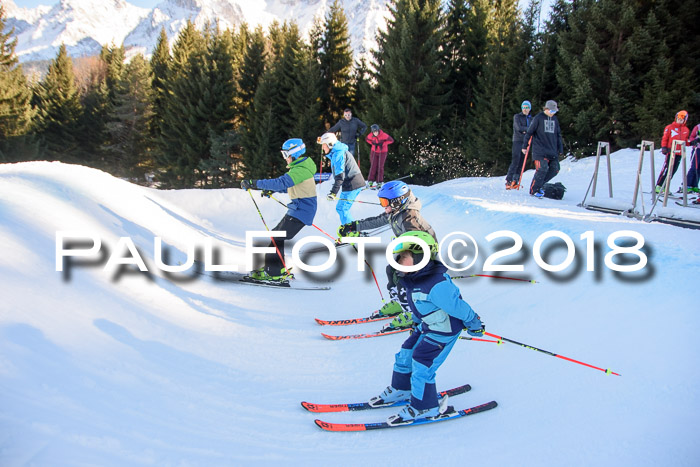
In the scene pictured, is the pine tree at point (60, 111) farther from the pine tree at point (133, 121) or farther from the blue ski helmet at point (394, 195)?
the blue ski helmet at point (394, 195)

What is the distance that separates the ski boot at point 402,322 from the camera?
5.02 metres

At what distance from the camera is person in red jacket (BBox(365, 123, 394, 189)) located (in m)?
11.9

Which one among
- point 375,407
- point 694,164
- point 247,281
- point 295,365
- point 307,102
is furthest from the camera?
point 307,102

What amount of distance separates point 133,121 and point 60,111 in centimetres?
809

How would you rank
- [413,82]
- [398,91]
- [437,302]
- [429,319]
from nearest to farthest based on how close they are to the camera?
[437,302] → [429,319] → [398,91] → [413,82]

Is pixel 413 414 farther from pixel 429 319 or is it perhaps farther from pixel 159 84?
pixel 159 84

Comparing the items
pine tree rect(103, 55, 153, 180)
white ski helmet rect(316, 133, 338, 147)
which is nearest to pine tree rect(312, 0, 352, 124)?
pine tree rect(103, 55, 153, 180)

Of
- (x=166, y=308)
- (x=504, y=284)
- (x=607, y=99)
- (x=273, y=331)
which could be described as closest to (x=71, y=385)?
(x=166, y=308)

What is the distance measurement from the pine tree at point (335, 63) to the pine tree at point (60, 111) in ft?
79.6

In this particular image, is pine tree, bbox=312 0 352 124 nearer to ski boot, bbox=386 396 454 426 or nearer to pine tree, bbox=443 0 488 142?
pine tree, bbox=443 0 488 142

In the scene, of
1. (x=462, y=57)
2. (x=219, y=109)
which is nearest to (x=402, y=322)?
(x=462, y=57)

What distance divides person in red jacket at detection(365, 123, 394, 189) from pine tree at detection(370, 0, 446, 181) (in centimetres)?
838

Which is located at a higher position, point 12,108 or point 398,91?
point 12,108

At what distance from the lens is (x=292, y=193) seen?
6.73 meters
